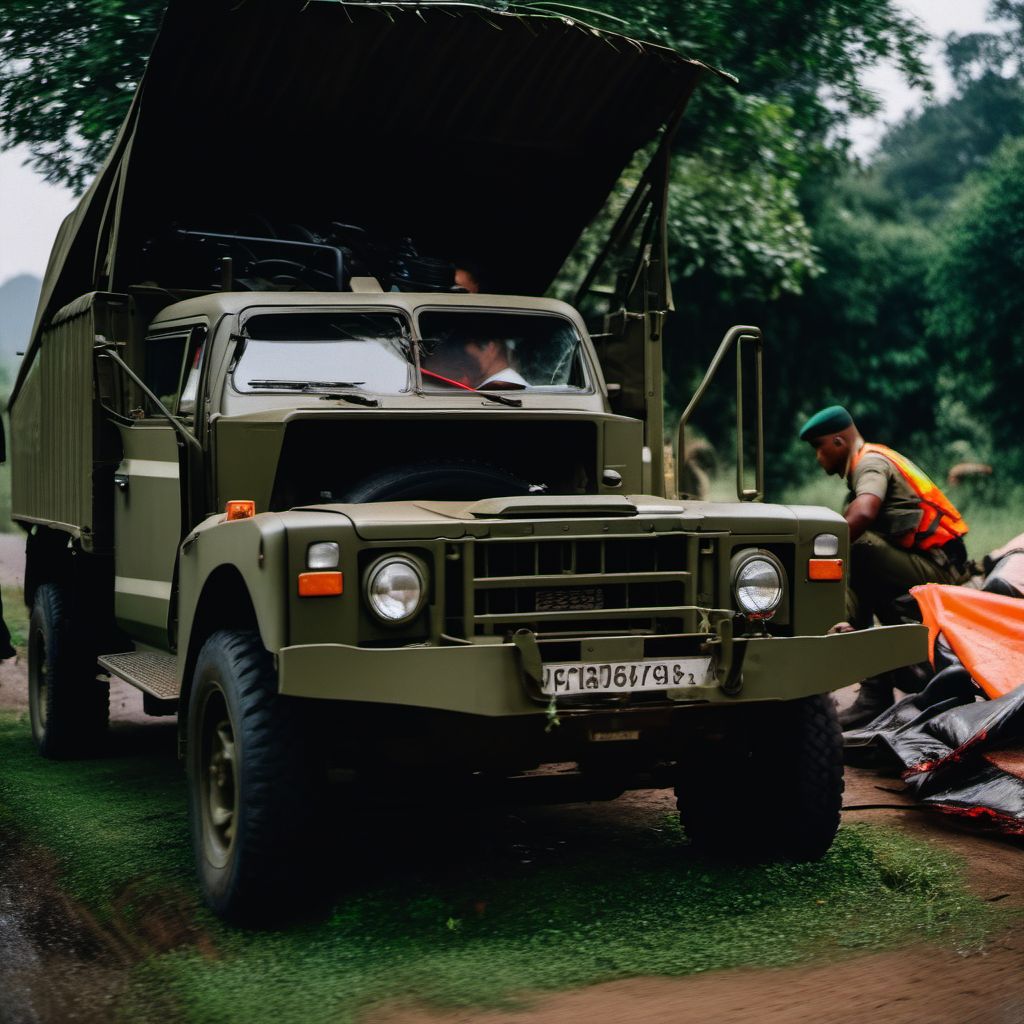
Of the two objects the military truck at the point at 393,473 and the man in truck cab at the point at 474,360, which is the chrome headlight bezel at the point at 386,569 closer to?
the military truck at the point at 393,473

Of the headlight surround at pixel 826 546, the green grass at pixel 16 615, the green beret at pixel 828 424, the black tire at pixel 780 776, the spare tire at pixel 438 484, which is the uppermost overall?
the green beret at pixel 828 424

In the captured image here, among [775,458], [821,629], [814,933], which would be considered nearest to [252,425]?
[821,629]

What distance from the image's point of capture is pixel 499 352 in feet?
22.2

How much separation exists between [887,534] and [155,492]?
387 cm

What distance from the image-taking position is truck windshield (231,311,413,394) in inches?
245

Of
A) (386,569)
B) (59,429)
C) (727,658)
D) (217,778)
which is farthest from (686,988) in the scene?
(59,429)

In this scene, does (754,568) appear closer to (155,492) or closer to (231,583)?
(231,583)

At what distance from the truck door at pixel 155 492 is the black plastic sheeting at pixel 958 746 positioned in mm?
3345

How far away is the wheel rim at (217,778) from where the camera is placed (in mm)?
5133

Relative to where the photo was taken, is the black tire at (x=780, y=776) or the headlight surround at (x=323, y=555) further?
the black tire at (x=780, y=776)

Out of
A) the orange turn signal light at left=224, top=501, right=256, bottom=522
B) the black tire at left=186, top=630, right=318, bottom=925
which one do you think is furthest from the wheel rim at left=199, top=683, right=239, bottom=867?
the orange turn signal light at left=224, top=501, right=256, bottom=522

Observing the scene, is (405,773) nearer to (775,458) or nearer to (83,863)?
(83,863)

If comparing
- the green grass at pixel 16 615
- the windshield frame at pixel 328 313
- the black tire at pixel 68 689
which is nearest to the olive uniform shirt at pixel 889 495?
the windshield frame at pixel 328 313

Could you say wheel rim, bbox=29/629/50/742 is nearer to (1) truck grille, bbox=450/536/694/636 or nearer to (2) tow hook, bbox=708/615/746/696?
(1) truck grille, bbox=450/536/694/636
